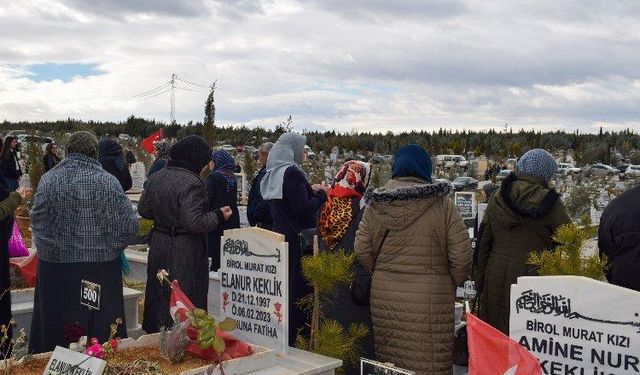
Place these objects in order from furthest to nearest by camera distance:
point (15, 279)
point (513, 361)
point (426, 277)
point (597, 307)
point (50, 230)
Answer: point (15, 279), point (50, 230), point (426, 277), point (597, 307), point (513, 361)

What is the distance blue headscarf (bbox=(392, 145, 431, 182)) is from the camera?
12.8 feet

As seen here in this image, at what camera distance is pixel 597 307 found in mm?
3143

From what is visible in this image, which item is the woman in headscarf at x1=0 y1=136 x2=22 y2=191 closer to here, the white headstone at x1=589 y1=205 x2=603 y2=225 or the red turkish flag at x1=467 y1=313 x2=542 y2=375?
the white headstone at x1=589 y1=205 x2=603 y2=225

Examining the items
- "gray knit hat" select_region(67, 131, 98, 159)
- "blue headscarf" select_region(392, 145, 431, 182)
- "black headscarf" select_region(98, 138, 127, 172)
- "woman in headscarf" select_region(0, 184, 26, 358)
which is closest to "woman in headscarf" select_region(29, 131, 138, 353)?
"gray knit hat" select_region(67, 131, 98, 159)

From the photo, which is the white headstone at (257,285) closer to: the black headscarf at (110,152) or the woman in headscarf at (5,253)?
the woman in headscarf at (5,253)

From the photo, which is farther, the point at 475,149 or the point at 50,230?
the point at 475,149

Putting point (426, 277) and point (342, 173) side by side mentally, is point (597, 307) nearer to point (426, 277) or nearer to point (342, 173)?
point (426, 277)

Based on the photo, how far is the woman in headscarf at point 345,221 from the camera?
14.4ft

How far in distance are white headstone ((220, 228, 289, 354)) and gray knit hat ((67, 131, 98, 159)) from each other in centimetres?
91

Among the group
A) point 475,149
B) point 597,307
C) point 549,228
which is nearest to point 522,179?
point 549,228

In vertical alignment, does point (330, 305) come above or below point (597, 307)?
below

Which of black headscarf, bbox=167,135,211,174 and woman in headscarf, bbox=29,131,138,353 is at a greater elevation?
black headscarf, bbox=167,135,211,174

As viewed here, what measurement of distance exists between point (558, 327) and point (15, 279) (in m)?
4.30

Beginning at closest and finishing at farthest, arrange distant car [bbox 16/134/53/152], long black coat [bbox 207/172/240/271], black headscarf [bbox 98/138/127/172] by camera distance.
A: long black coat [bbox 207/172/240/271], black headscarf [bbox 98/138/127/172], distant car [bbox 16/134/53/152]
